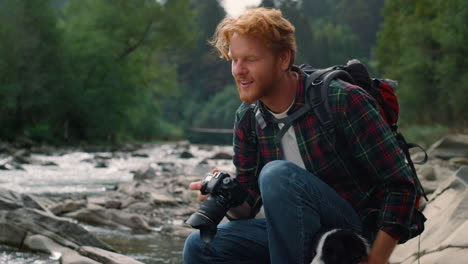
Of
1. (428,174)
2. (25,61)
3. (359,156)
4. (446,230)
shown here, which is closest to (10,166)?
(428,174)

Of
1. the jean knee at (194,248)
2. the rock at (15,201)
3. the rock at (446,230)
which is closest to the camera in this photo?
the jean knee at (194,248)

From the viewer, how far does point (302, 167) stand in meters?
2.02

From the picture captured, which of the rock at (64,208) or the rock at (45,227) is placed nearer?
the rock at (45,227)

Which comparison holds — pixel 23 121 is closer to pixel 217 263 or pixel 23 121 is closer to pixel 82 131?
pixel 82 131

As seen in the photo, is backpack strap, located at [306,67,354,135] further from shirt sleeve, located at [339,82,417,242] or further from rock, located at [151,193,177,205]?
rock, located at [151,193,177,205]

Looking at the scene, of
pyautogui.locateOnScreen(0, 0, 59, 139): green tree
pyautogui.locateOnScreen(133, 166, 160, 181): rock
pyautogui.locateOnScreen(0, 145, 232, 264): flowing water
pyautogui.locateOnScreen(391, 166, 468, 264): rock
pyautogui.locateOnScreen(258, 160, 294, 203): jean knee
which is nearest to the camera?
pyautogui.locateOnScreen(258, 160, 294, 203): jean knee

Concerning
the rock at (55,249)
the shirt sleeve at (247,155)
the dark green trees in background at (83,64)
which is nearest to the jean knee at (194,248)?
the shirt sleeve at (247,155)

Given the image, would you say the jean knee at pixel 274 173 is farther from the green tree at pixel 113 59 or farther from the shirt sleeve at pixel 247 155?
the green tree at pixel 113 59

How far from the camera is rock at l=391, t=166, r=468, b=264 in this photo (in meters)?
2.55

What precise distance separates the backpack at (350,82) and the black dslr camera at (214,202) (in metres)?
0.24

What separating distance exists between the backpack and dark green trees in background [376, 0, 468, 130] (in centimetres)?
1432

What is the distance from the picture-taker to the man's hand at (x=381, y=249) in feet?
5.81

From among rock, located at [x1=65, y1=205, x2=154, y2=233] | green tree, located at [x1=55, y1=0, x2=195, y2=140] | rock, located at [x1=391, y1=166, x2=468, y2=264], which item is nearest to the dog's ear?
rock, located at [x1=391, y1=166, x2=468, y2=264]

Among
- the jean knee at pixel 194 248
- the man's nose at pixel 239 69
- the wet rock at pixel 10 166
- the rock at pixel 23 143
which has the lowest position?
the rock at pixel 23 143
